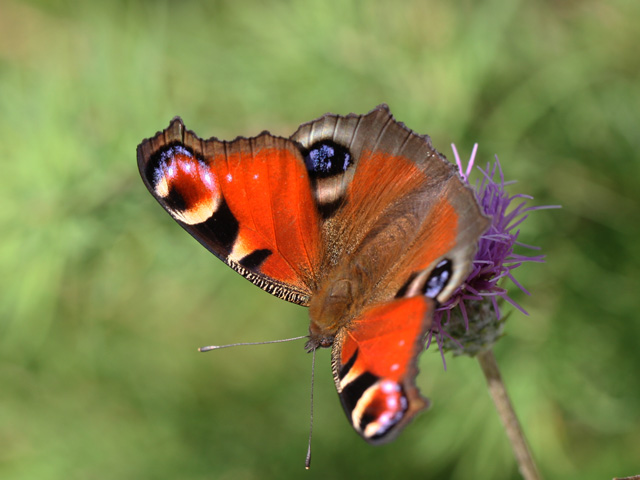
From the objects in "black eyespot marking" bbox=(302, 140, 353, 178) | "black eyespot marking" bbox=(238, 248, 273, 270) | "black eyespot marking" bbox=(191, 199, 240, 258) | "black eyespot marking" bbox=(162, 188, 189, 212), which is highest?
"black eyespot marking" bbox=(302, 140, 353, 178)

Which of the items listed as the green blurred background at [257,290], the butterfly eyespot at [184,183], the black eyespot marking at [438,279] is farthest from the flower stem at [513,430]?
the green blurred background at [257,290]

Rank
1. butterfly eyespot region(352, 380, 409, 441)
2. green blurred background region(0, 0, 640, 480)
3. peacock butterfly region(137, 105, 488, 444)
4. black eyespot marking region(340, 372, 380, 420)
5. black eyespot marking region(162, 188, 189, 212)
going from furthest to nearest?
green blurred background region(0, 0, 640, 480) → black eyespot marking region(162, 188, 189, 212) → peacock butterfly region(137, 105, 488, 444) → black eyespot marking region(340, 372, 380, 420) → butterfly eyespot region(352, 380, 409, 441)

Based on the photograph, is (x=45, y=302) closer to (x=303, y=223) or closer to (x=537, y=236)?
(x=303, y=223)

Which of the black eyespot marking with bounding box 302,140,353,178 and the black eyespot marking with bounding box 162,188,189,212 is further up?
the black eyespot marking with bounding box 302,140,353,178

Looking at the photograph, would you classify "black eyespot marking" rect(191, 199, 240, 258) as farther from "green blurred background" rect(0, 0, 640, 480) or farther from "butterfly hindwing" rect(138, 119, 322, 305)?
"green blurred background" rect(0, 0, 640, 480)

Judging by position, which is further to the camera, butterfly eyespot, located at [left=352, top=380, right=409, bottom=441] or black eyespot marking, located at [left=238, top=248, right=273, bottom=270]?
Result: black eyespot marking, located at [left=238, top=248, right=273, bottom=270]

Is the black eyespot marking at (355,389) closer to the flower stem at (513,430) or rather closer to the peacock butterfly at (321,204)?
the peacock butterfly at (321,204)

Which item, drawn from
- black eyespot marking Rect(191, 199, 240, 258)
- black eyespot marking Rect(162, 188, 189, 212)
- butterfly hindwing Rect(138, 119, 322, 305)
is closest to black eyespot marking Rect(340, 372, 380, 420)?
butterfly hindwing Rect(138, 119, 322, 305)

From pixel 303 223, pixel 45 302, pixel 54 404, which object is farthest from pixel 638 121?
pixel 54 404
